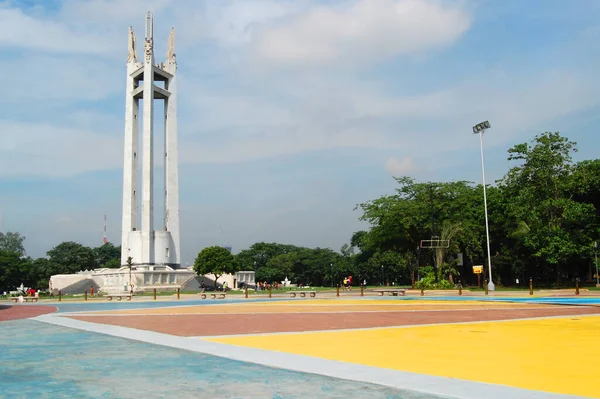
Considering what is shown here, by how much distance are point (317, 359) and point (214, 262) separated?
73.7 metres

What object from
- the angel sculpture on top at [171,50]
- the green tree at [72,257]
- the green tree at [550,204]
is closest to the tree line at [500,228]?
the green tree at [550,204]

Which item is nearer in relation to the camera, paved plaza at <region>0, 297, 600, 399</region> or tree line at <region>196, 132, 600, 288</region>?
paved plaza at <region>0, 297, 600, 399</region>

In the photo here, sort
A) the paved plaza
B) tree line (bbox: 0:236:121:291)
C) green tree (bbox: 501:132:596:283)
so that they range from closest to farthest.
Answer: the paved plaza < green tree (bbox: 501:132:596:283) < tree line (bbox: 0:236:121:291)

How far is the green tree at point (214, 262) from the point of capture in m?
82.8

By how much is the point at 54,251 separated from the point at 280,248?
178 feet

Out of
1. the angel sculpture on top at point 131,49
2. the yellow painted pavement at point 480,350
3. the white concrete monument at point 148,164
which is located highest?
the angel sculpture on top at point 131,49

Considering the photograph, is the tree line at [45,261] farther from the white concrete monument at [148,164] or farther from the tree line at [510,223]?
the tree line at [510,223]

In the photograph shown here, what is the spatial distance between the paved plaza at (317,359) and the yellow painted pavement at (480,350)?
20 millimetres

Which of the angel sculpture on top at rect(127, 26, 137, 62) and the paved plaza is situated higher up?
the angel sculpture on top at rect(127, 26, 137, 62)

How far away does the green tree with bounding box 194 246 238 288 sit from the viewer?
82750 mm

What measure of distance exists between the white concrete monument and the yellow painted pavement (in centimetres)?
6937

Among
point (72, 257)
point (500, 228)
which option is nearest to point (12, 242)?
point (72, 257)

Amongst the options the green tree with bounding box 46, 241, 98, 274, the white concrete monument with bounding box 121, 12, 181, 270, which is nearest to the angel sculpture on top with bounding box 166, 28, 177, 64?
the white concrete monument with bounding box 121, 12, 181, 270

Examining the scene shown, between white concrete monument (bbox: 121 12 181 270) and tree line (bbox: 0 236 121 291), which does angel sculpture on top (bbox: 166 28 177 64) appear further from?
tree line (bbox: 0 236 121 291)
